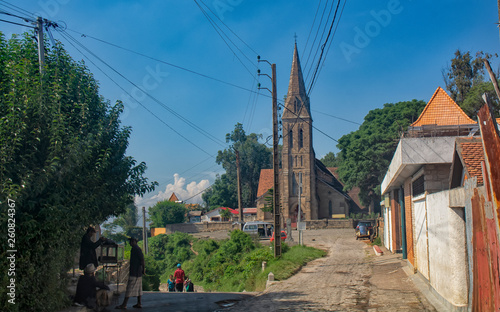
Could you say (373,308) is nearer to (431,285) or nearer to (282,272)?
(431,285)

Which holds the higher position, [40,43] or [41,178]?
[40,43]

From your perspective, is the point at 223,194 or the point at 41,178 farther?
the point at 223,194

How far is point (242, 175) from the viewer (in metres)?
73.2

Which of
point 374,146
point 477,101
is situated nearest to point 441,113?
point 477,101

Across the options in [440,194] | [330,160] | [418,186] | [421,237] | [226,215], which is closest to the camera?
[440,194]

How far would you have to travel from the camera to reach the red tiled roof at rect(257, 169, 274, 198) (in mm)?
62244

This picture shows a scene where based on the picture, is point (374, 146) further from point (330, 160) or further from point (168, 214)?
point (330, 160)

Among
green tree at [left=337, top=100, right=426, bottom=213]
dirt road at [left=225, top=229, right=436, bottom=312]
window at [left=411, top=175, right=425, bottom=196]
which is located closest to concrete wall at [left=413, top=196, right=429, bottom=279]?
window at [left=411, top=175, right=425, bottom=196]

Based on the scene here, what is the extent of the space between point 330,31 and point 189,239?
34.5 m

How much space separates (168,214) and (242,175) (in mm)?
18189

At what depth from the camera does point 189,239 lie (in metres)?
42.7

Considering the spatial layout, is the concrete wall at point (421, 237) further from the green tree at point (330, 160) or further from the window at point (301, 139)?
the green tree at point (330, 160)

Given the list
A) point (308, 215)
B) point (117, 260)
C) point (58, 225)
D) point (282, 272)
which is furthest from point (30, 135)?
point (308, 215)

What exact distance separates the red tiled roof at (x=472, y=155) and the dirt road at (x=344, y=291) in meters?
3.01
